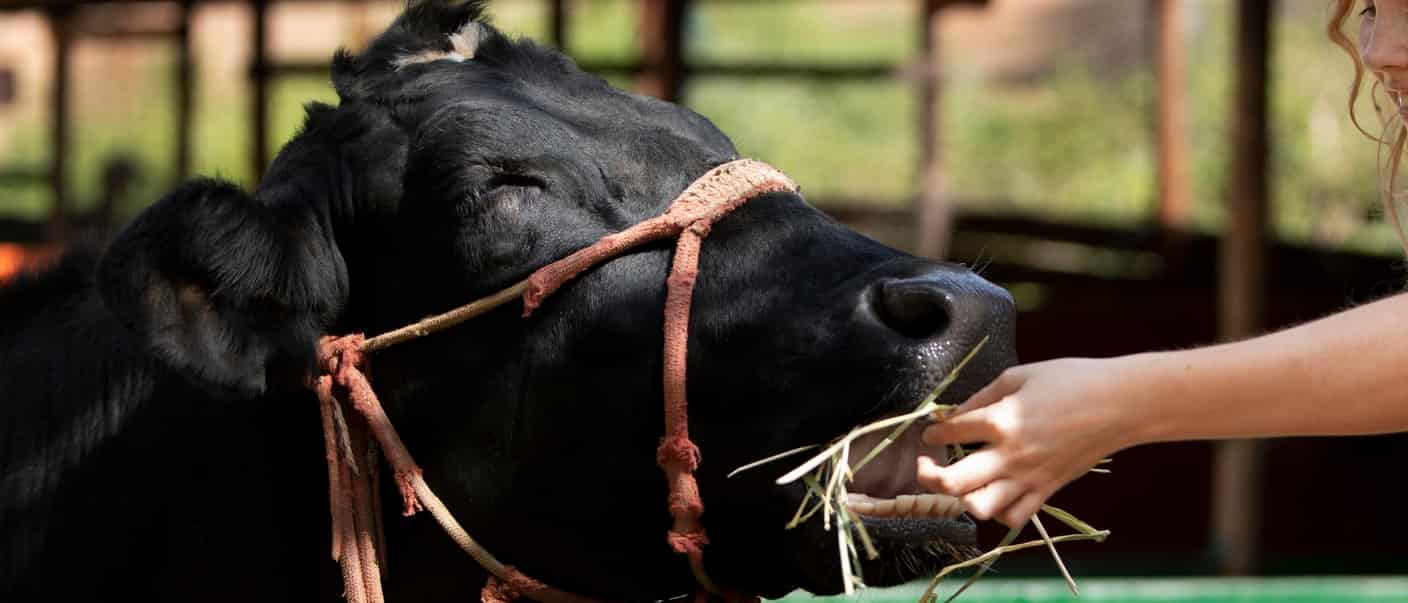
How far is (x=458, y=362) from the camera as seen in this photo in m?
2.85

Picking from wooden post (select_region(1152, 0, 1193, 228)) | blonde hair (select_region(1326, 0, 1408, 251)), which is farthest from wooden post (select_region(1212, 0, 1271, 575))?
blonde hair (select_region(1326, 0, 1408, 251))

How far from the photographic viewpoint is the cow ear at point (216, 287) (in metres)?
2.70

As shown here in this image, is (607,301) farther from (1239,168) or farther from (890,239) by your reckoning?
(890,239)

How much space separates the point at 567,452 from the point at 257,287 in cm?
54

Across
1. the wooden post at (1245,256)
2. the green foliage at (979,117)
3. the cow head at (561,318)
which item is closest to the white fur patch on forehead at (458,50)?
the cow head at (561,318)

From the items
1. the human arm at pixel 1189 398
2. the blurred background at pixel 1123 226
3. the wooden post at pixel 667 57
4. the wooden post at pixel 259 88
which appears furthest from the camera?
the wooden post at pixel 259 88

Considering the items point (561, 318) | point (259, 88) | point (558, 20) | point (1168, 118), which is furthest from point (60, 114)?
point (561, 318)

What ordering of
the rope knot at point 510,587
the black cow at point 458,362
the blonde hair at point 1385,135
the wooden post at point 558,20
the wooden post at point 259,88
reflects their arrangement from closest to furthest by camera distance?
the black cow at point 458,362
the blonde hair at point 1385,135
the rope knot at point 510,587
the wooden post at point 558,20
the wooden post at point 259,88

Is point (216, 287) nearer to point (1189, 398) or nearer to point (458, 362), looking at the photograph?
point (458, 362)

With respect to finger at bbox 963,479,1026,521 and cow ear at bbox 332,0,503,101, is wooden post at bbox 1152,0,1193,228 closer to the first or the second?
cow ear at bbox 332,0,503,101

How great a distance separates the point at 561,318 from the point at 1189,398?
107 cm

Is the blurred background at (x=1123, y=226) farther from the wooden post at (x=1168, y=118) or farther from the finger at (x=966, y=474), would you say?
the finger at (x=966, y=474)

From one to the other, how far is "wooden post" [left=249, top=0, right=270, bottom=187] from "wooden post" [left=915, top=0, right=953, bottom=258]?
3671mm

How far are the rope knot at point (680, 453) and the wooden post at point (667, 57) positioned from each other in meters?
6.58
